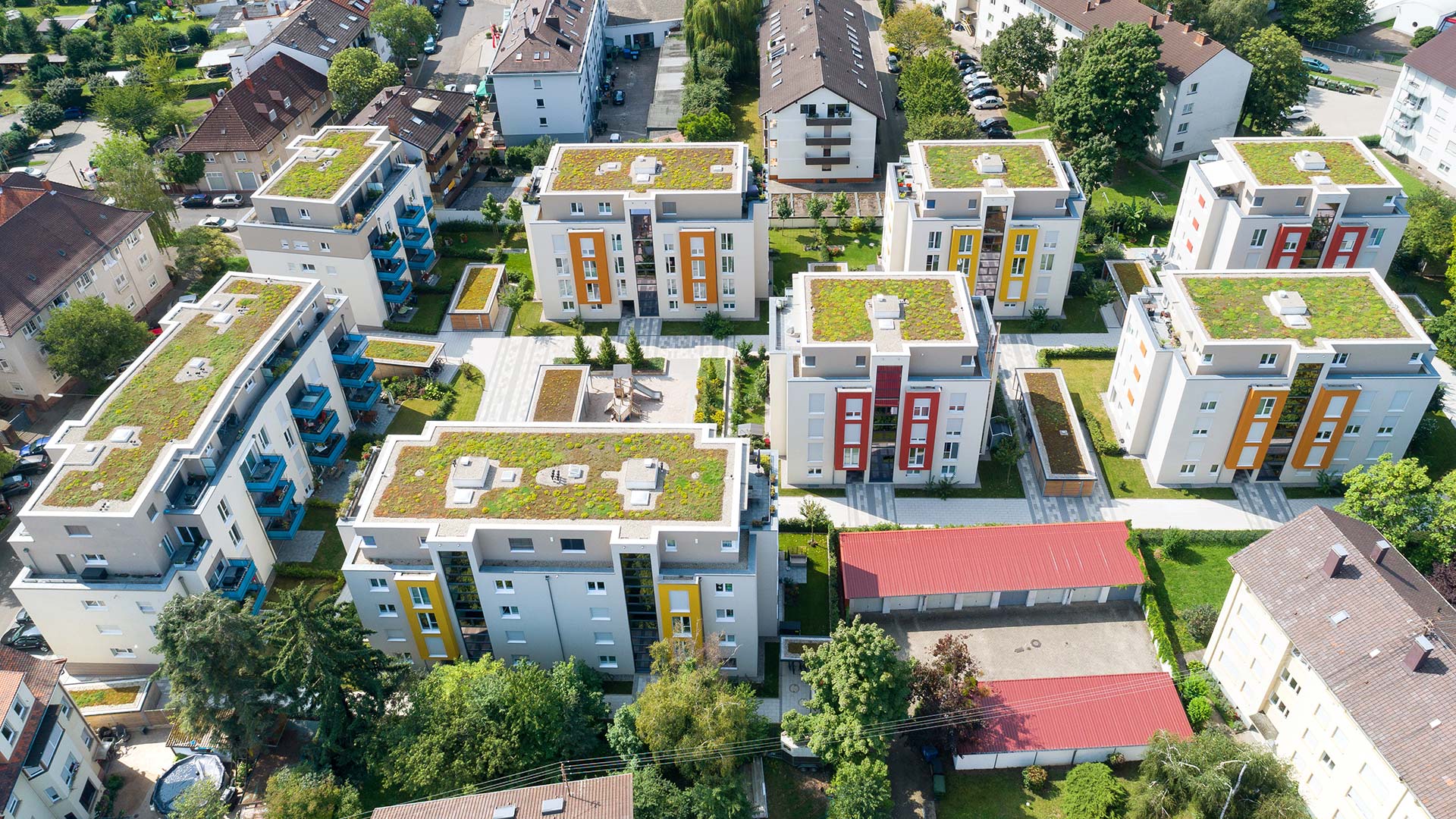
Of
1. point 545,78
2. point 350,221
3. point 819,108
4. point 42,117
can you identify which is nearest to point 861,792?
point 350,221

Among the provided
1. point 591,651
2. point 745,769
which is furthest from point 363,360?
point 745,769

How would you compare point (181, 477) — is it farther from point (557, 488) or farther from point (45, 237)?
point (45, 237)

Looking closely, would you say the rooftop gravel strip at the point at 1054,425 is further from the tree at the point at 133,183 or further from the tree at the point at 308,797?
the tree at the point at 133,183

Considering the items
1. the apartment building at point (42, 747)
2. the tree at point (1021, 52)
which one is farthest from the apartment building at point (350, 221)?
the tree at point (1021, 52)

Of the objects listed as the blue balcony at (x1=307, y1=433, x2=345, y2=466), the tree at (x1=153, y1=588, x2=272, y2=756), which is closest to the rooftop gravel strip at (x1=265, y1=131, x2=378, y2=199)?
the blue balcony at (x1=307, y1=433, x2=345, y2=466)

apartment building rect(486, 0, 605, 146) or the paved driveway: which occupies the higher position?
apartment building rect(486, 0, 605, 146)

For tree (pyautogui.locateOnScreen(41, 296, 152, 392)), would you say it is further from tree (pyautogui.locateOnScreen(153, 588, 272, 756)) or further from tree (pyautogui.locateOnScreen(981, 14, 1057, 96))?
tree (pyautogui.locateOnScreen(981, 14, 1057, 96))

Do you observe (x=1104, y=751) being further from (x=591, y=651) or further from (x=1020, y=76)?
(x=1020, y=76)
